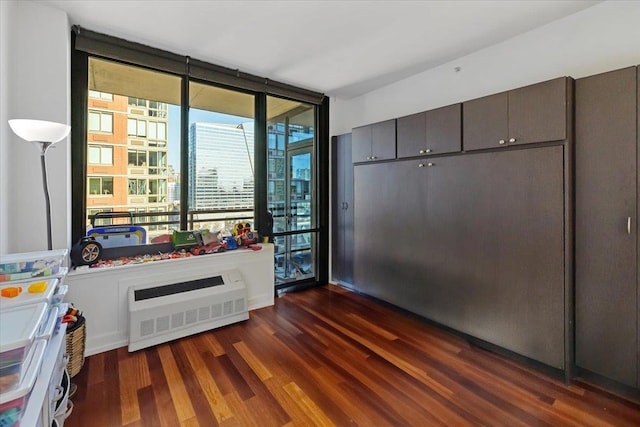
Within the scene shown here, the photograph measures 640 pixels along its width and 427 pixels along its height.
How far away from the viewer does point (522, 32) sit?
2.42 meters

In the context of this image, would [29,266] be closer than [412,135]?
Yes

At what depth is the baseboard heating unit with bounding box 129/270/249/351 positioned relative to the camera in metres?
2.41

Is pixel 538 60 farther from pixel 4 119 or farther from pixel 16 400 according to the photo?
pixel 4 119

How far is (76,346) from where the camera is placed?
201 cm

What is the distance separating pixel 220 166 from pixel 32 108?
156 cm

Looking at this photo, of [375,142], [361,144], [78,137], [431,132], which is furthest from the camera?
[361,144]

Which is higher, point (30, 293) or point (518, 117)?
point (518, 117)

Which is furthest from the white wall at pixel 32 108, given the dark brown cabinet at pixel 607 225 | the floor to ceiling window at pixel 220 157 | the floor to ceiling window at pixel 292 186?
the dark brown cabinet at pixel 607 225

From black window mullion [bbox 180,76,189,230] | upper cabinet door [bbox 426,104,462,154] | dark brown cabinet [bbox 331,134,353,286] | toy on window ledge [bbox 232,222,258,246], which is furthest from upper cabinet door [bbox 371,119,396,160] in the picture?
black window mullion [bbox 180,76,189,230]

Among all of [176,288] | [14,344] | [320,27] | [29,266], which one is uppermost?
[320,27]

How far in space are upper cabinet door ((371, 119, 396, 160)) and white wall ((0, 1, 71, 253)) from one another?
2.73 metres

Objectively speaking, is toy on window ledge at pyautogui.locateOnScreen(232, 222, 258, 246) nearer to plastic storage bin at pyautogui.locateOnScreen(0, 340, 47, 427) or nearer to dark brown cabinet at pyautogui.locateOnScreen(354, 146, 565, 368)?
dark brown cabinet at pyautogui.locateOnScreen(354, 146, 565, 368)

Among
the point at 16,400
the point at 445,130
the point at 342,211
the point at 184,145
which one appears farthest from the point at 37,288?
the point at 342,211

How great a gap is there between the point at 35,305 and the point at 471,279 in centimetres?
271
